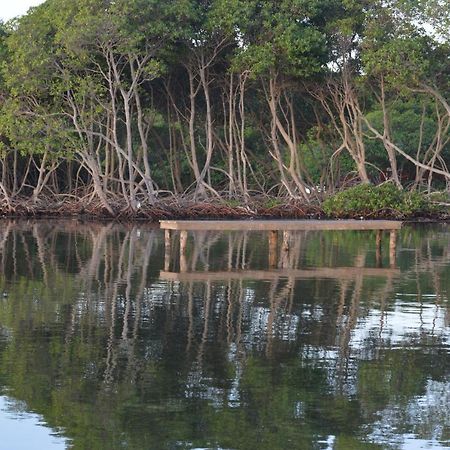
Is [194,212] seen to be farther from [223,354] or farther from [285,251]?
[223,354]

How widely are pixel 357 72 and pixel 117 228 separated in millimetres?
12150

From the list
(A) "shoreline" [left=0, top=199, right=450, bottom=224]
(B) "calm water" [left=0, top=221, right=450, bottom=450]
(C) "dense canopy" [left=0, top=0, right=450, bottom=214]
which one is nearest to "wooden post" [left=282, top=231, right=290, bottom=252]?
(B) "calm water" [left=0, top=221, right=450, bottom=450]

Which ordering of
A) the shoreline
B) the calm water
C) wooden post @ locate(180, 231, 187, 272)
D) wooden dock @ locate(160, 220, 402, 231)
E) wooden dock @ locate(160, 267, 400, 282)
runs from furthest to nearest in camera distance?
the shoreline → wooden dock @ locate(160, 220, 402, 231) → wooden post @ locate(180, 231, 187, 272) → wooden dock @ locate(160, 267, 400, 282) → the calm water

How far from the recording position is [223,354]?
11711mm

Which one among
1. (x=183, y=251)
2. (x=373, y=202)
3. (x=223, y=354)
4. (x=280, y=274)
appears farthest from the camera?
(x=373, y=202)

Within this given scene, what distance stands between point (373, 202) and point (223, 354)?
25.9 meters

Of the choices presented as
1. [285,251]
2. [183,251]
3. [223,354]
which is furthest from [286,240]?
[223,354]

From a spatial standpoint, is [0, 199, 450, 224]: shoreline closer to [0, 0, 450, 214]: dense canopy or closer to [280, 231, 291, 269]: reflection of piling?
[0, 0, 450, 214]: dense canopy

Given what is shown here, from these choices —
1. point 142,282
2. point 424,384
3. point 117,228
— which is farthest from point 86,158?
point 424,384

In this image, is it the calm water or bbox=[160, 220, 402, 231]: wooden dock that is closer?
the calm water

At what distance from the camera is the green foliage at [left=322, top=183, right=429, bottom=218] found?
37.2m

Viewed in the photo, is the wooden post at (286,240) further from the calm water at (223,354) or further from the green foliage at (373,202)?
the green foliage at (373,202)

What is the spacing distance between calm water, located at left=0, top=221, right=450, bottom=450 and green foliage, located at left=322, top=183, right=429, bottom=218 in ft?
50.3

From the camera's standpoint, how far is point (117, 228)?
32812 mm
